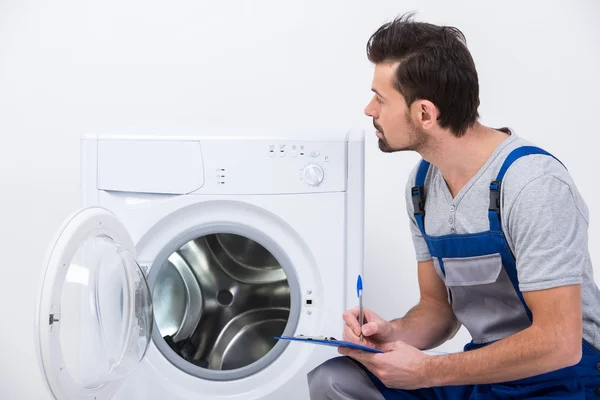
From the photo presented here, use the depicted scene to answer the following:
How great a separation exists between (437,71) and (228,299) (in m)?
0.90

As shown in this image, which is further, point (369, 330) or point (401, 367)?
point (369, 330)

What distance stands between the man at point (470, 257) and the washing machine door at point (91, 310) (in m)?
0.44

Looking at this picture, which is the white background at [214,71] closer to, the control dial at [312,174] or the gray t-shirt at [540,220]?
the control dial at [312,174]

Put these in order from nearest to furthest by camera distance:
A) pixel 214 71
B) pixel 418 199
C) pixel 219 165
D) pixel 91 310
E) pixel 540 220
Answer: pixel 540 220 → pixel 91 310 → pixel 418 199 → pixel 219 165 → pixel 214 71

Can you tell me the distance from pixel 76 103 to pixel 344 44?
920 mm

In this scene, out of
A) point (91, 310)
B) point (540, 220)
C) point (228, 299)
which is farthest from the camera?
point (228, 299)

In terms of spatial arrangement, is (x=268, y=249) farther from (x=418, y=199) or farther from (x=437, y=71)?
(x=437, y=71)

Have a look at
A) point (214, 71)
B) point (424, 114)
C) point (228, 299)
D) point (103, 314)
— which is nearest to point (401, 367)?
point (424, 114)

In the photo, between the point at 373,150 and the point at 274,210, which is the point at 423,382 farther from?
the point at 373,150

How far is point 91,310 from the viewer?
5.20 feet

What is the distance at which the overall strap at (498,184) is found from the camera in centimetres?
149

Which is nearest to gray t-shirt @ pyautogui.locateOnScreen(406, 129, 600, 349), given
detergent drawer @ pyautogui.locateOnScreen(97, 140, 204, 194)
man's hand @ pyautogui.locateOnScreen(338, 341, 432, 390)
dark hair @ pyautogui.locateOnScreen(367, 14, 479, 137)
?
dark hair @ pyautogui.locateOnScreen(367, 14, 479, 137)

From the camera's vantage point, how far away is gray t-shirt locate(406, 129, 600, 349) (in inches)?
55.5

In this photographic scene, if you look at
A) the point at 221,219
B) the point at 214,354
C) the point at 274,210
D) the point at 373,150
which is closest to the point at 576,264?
the point at 274,210
